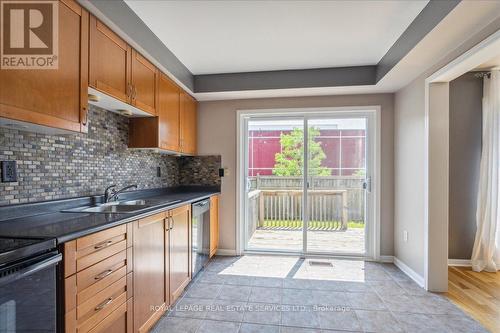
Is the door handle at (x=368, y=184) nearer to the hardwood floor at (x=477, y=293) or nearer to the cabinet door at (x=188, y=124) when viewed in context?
the hardwood floor at (x=477, y=293)

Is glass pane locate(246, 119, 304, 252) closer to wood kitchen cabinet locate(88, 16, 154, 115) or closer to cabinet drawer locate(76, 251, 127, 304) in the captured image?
wood kitchen cabinet locate(88, 16, 154, 115)

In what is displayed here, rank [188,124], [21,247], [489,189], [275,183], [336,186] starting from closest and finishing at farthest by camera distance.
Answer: [21,247]
[489,189]
[188,124]
[336,186]
[275,183]

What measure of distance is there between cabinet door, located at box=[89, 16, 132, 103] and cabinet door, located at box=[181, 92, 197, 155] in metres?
1.13

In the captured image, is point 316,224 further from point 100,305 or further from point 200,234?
point 100,305

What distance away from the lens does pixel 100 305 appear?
1320 millimetres

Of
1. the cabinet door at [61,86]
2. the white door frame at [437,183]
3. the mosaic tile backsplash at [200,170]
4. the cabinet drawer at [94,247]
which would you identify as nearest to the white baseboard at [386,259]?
the white door frame at [437,183]

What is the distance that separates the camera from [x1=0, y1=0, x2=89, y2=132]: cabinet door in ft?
3.79

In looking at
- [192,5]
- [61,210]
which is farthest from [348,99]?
[61,210]

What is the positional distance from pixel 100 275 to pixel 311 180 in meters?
2.78

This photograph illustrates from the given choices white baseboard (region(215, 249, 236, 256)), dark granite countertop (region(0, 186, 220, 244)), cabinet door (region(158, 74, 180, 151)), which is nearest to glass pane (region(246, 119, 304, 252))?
white baseboard (region(215, 249, 236, 256))

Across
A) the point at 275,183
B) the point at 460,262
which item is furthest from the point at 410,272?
the point at 275,183

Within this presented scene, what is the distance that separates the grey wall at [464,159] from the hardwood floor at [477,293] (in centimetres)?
34

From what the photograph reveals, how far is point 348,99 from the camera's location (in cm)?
337

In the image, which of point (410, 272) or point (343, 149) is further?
point (343, 149)
